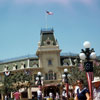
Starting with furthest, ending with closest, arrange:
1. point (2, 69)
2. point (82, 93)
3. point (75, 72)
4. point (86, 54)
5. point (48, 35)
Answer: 1. point (2, 69)
2. point (48, 35)
3. point (75, 72)
4. point (86, 54)
5. point (82, 93)

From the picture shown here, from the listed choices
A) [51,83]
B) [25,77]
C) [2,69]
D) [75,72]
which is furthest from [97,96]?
[2,69]

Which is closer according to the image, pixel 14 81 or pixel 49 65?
pixel 14 81

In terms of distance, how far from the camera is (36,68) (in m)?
53.7

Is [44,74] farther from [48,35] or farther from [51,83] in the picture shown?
[48,35]

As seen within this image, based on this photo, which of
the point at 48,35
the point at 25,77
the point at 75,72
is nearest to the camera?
the point at 75,72

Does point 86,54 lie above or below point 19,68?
below

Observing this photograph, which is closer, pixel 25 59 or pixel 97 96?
pixel 97 96

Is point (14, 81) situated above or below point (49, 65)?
below

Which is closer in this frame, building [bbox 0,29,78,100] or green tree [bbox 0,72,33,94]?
green tree [bbox 0,72,33,94]

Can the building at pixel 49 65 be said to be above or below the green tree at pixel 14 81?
above

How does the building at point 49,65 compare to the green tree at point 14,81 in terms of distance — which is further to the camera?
the building at point 49,65

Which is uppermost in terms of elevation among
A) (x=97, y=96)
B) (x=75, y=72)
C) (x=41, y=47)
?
(x=41, y=47)

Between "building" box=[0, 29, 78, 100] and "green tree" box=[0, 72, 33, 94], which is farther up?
"building" box=[0, 29, 78, 100]

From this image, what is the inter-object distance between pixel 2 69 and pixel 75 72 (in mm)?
30675
